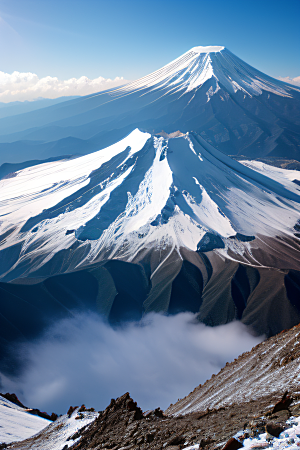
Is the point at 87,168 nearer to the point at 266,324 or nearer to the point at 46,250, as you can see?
the point at 46,250

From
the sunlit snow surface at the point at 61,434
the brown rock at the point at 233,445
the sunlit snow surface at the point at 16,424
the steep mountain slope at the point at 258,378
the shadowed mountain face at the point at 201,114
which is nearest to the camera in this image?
the brown rock at the point at 233,445

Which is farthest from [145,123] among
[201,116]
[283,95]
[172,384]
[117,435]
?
[117,435]

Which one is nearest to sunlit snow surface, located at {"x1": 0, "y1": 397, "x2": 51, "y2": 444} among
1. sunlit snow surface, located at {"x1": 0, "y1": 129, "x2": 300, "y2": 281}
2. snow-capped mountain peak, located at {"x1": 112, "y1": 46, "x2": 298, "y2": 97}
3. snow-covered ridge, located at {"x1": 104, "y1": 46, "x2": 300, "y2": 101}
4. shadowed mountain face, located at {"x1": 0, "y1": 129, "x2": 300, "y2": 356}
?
shadowed mountain face, located at {"x1": 0, "y1": 129, "x2": 300, "y2": 356}

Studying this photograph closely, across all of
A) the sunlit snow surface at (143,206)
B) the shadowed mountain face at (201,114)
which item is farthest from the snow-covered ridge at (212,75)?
the sunlit snow surface at (143,206)

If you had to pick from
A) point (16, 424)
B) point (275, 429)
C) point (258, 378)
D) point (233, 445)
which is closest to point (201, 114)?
point (258, 378)

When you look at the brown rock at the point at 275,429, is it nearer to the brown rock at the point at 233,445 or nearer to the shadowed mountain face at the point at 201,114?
the brown rock at the point at 233,445

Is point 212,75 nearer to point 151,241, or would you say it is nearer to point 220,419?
point 151,241
